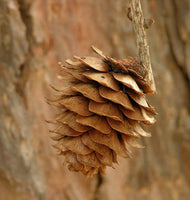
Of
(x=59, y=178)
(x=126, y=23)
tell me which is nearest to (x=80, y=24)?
(x=126, y=23)

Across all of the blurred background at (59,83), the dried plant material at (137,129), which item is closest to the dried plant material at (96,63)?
the dried plant material at (137,129)

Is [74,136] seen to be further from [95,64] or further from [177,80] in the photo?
[177,80]

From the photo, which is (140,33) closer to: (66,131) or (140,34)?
(140,34)

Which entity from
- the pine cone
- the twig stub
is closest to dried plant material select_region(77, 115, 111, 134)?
the pine cone

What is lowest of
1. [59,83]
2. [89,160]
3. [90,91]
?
[89,160]

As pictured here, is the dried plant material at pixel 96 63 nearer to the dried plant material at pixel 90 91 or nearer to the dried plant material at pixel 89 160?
the dried plant material at pixel 90 91

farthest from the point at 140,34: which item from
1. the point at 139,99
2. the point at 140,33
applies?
the point at 139,99

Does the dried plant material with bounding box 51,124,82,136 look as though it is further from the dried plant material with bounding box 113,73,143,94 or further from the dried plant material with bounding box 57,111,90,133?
the dried plant material with bounding box 113,73,143,94
